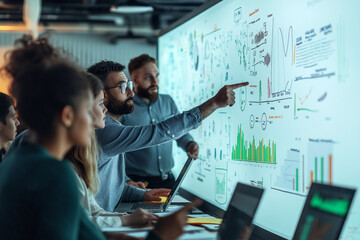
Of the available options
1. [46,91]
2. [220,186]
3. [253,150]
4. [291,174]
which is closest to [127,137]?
[220,186]

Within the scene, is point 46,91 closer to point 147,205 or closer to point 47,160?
point 47,160

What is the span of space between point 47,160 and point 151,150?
2455 mm

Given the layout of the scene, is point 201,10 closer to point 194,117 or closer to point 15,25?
point 194,117

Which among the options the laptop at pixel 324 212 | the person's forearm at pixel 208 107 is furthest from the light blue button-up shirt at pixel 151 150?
the laptop at pixel 324 212

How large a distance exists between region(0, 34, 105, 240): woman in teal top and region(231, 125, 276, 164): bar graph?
0.90 metres

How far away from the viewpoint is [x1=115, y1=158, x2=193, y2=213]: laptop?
243 cm

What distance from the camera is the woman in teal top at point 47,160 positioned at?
1.07 metres

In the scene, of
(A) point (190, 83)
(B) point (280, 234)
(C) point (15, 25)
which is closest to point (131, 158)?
(A) point (190, 83)

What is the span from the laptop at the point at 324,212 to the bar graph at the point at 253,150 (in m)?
0.56

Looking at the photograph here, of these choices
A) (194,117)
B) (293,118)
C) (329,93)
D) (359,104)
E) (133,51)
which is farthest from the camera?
(133,51)

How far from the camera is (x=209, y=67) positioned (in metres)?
2.72

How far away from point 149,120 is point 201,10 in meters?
1.10

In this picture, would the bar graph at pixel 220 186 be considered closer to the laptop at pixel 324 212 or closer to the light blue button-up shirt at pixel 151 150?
the light blue button-up shirt at pixel 151 150

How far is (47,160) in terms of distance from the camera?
3.61 ft
